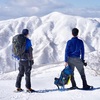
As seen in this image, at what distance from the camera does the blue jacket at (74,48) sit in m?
11.2

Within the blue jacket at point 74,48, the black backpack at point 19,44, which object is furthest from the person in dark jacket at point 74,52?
the black backpack at point 19,44

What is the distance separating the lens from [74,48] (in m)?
11.3

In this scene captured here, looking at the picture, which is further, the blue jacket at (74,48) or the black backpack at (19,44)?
the black backpack at (19,44)

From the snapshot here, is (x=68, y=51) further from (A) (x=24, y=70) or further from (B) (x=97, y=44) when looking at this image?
(B) (x=97, y=44)

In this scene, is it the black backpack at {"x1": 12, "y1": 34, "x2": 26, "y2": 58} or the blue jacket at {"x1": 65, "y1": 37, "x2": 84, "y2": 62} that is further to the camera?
the black backpack at {"x1": 12, "y1": 34, "x2": 26, "y2": 58}

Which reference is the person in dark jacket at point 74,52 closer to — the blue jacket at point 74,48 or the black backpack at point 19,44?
the blue jacket at point 74,48

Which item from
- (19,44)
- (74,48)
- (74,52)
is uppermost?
(19,44)

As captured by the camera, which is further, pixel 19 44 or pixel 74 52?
pixel 19 44

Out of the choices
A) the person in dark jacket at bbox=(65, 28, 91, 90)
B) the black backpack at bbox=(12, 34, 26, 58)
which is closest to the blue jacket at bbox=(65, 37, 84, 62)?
the person in dark jacket at bbox=(65, 28, 91, 90)

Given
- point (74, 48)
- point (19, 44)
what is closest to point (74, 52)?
point (74, 48)

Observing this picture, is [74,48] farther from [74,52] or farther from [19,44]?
[19,44]

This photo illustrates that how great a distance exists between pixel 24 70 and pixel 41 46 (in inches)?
6350

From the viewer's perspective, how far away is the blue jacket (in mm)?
11242

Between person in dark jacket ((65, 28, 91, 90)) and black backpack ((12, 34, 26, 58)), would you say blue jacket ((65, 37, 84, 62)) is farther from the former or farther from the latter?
black backpack ((12, 34, 26, 58))
